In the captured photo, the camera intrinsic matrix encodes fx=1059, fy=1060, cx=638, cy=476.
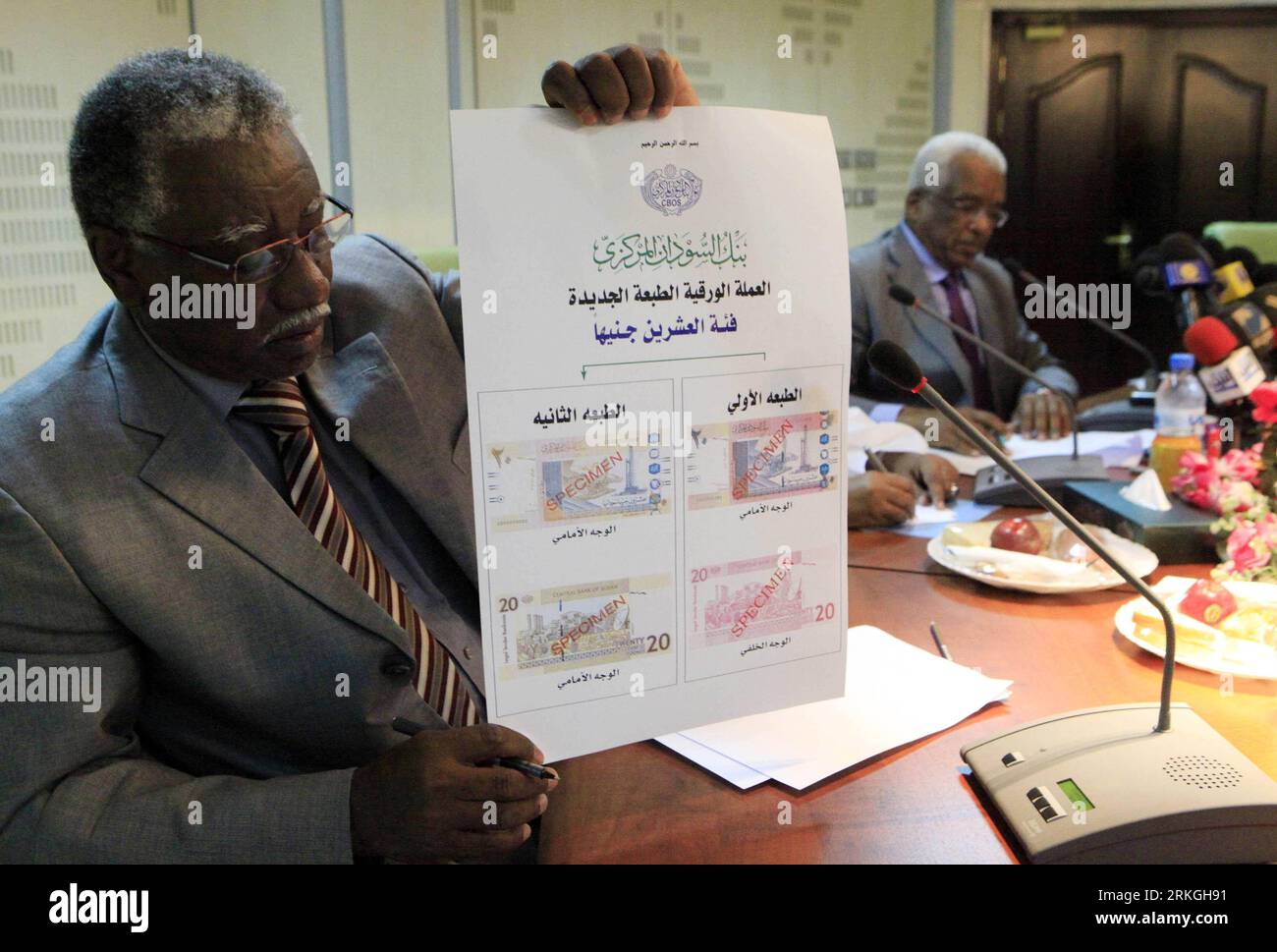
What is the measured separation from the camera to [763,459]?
100 centimetres

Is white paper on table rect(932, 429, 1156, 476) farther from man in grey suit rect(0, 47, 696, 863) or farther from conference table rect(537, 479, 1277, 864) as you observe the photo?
man in grey suit rect(0, 47, 696, 863)

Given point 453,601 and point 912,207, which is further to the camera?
point 912,207

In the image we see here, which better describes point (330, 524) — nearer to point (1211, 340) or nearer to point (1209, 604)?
point (1209, 604)

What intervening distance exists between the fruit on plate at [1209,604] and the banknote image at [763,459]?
55cm

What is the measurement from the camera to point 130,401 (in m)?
1.13

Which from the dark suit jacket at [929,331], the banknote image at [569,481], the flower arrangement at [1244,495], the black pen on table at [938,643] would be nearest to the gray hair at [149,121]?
the banknote image at [569,481]

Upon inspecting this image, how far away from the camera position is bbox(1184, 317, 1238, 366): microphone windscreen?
1.76 metres

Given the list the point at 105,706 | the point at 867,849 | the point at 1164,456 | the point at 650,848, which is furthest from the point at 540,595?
the point at 1164,456

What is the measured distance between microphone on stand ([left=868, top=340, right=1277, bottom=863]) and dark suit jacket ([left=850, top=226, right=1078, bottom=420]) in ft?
5.91

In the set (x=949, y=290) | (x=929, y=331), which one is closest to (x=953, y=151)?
(x=949, y=290)

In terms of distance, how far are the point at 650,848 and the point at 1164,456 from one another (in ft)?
4.26

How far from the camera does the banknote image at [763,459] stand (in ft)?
3.22

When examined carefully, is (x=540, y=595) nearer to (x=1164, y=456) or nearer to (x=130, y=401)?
(x=130, y=401)
